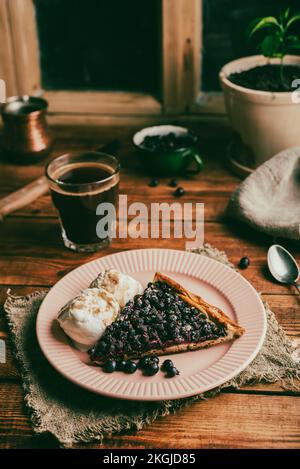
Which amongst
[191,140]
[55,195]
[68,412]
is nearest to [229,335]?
[68,412]

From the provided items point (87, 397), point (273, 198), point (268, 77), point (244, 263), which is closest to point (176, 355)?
point (87, 397)

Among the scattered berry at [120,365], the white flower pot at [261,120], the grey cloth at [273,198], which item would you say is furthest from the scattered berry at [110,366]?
the white flower pot at [261,120]

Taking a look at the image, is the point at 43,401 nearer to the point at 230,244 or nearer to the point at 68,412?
the point at 68,412

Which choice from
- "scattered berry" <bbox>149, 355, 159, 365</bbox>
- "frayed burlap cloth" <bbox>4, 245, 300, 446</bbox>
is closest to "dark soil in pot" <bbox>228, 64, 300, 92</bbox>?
"frayed burlap cloth" <bbox>4, 245, 300, 446</bbox>

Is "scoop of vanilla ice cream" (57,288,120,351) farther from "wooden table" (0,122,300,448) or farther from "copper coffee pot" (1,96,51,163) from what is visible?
"copper coffee pot" (1,96,51,163)

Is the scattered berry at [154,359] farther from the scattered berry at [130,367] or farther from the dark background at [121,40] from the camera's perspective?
the dark background at [121,40]
